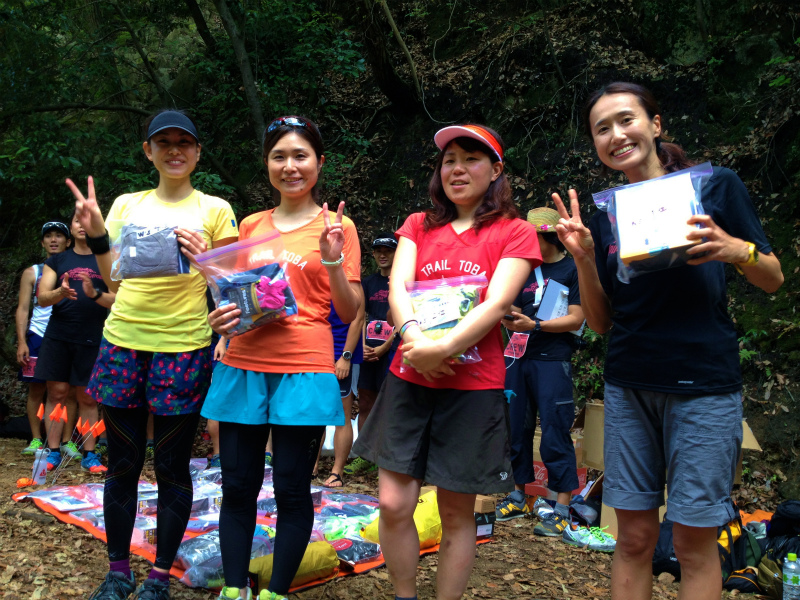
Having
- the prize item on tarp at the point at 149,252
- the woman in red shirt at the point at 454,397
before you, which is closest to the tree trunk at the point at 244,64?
the prize item on tarp at the point at 149,252

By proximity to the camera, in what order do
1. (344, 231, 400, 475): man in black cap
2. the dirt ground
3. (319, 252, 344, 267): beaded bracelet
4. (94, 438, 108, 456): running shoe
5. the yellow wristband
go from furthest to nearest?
(94, 438, 108, 456): running shoe < (344, 231, 400, 475): man in black cap < the dirt ground < (319, 252, 344, 267): beaded bracelet < the yellow wristband

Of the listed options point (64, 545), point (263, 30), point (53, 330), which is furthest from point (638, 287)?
point (263, 30)

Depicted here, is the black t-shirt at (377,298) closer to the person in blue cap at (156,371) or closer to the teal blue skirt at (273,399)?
the person in blue cap at (156,371)

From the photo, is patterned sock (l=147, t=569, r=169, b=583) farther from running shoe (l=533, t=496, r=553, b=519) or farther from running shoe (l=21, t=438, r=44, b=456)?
running shoe (l=21, t=438, r=44, b=456)

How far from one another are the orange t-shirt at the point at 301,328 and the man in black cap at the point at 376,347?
3147 millimetres

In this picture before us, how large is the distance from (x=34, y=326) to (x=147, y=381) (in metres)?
5.14

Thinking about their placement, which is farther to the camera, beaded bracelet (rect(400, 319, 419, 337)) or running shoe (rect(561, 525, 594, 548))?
running shoe (rect(561, 525, 594, 548))

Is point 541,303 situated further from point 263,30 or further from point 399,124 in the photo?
point 399,124

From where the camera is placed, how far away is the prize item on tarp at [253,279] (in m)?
2.64

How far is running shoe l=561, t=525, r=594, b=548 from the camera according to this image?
433 cm

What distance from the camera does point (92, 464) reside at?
6047 mm

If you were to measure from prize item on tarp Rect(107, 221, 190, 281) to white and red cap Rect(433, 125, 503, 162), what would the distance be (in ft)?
4.04

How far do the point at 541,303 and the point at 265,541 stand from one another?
2625 mm

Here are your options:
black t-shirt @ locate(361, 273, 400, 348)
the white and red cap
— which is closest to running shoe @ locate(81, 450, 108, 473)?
black t-shirt @ locate(361, 273, 400, 348)
